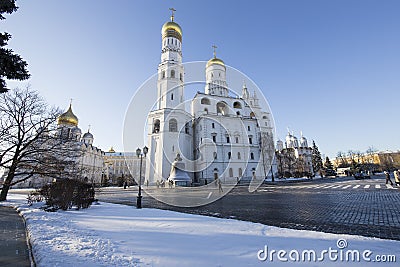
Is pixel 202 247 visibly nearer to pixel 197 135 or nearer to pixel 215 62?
pixel 197 135

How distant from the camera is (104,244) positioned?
405 cm

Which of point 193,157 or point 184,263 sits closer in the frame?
point 184,263

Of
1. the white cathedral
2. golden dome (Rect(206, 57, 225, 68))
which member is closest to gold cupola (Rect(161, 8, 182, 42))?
the white cathedral

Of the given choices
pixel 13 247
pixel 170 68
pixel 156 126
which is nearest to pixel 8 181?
pixel 13 247

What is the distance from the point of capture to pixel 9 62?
595 cm

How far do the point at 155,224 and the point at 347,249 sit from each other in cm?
450

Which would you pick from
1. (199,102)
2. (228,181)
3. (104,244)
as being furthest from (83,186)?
(199,102)

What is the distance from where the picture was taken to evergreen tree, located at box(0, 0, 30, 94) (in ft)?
19.2

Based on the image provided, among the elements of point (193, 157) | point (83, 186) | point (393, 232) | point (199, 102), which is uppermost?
point (199, 102)

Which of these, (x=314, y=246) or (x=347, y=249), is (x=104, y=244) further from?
(x=347, y=249)

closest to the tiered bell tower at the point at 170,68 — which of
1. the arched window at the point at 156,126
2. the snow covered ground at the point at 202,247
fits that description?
the arched window at the point at 156,126
